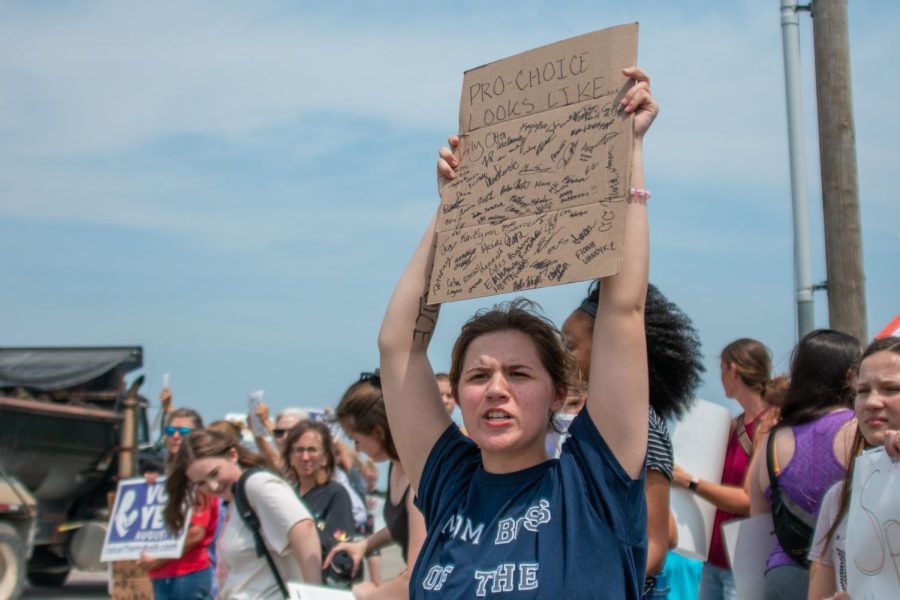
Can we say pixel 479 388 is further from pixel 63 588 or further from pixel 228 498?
pixel 63 588

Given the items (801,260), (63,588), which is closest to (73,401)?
(63,588)

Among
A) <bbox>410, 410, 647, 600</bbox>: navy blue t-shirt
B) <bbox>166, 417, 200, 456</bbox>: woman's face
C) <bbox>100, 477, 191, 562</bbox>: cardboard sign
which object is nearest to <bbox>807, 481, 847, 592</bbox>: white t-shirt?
<bbox>410, 410, 647, 600</bbox>: navy blue t-shirt

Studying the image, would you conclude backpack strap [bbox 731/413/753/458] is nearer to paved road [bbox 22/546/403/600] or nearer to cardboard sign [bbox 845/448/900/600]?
cardboard sign [bbox 845/448/900/600]

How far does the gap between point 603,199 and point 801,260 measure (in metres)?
4.07

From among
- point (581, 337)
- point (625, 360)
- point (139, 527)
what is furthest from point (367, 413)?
point (139, 527)

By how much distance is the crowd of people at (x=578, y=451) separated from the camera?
238cm

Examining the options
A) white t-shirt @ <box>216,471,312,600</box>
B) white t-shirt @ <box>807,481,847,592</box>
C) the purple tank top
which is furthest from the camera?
white t-shirt @ <box>216,471,312,600</box>

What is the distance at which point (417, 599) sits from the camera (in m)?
2.46

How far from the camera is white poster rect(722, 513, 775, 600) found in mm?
3902

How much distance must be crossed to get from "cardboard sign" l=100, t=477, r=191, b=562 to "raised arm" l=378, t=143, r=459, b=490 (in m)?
4.11

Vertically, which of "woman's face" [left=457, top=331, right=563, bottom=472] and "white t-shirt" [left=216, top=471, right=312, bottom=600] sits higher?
"woman's face" [left=457, top=331, right=563, bottom=472]

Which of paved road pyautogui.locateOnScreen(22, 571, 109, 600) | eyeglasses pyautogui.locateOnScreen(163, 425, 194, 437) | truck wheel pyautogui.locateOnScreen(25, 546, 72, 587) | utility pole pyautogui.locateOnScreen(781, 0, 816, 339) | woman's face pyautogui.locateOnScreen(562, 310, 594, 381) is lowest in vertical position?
paved road pyautogui.locateOnScreen(22, 571, 109, 600)

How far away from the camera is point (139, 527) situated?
7.75 meters

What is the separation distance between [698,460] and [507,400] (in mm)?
2121
